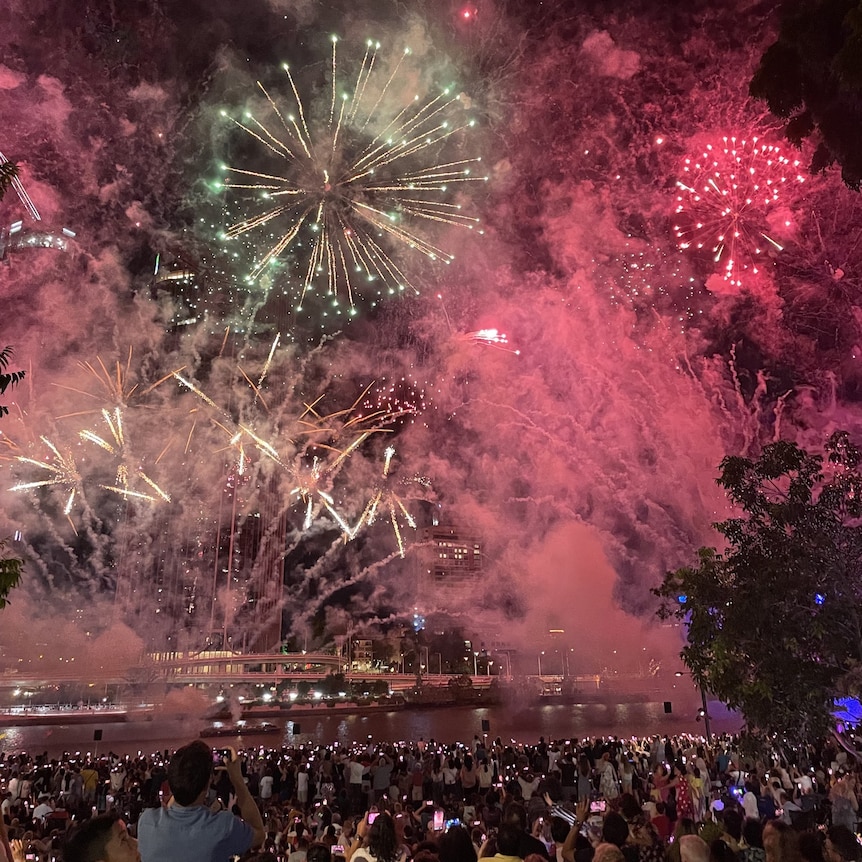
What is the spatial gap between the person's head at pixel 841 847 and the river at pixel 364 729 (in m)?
35.2

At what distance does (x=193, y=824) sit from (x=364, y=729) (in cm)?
5334

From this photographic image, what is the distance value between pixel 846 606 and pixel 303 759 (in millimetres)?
12947

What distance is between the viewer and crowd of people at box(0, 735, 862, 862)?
9.39 ft

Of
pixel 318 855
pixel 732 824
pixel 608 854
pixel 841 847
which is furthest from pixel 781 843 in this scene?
pixel 318 855

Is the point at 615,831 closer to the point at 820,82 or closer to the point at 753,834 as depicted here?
the point at 753,834

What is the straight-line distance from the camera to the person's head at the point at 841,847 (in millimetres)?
4480

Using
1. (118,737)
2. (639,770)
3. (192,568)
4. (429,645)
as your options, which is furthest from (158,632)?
(639,770)

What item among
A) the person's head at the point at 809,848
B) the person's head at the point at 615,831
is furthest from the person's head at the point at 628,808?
the person's head at the point at 809,848

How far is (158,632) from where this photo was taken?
71.9 meters

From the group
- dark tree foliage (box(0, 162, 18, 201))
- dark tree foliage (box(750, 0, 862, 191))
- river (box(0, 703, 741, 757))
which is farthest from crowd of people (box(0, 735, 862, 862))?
river (box(0, 703, 741, 757))

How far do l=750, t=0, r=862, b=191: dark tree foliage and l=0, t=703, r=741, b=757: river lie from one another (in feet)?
116

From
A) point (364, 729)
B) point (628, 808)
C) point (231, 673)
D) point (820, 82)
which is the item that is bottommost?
point (628, 808)

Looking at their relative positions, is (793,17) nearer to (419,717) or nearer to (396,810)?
(396,810)

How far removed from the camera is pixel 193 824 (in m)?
2.73
